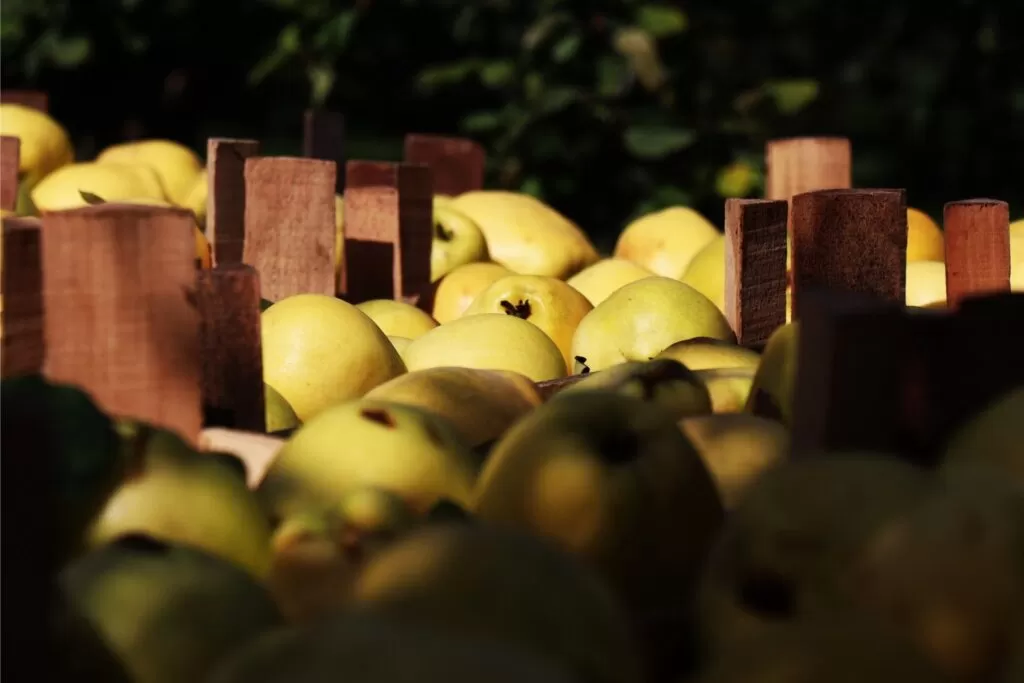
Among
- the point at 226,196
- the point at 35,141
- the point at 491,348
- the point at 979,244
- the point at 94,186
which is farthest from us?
the point at 35,141

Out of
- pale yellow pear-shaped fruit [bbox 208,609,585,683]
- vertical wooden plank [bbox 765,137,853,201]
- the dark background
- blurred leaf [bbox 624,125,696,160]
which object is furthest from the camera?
the dark background

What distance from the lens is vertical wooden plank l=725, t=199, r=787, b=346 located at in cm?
228

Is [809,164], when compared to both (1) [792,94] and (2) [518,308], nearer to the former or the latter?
(2) [518,308]

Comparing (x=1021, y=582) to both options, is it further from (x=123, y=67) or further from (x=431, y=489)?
(x=123, y=67)

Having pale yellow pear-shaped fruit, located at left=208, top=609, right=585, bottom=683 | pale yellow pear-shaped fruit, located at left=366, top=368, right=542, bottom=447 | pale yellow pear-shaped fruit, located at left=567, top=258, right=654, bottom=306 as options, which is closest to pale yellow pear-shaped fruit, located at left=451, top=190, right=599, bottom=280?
pale yellow pear-shaped fruit, located at left=567, top=258, right=654, bottom=306

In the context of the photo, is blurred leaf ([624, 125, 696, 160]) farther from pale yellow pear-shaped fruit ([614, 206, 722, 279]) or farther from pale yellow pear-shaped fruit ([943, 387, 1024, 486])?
pale yellow pear-shaped fruit ([943, 387, 1024, 486])

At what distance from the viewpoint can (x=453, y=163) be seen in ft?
13.9

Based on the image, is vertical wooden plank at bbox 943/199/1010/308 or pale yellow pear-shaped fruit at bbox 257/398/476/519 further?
vertical wooden plank at bbox 943/199/1010/308

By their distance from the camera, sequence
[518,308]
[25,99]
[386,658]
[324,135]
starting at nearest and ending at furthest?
[386,658], [518,308], [324,135], [25,99]

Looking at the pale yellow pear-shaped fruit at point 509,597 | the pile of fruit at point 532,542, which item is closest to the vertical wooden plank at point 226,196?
the pile of fruit at point 532,542

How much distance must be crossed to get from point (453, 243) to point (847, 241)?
54.4 inches

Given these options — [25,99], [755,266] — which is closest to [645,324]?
[755,266]

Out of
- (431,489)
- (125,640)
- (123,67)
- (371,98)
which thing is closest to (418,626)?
(125,640)

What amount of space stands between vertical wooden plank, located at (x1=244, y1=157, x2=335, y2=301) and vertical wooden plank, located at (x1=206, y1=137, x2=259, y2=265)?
13cm
